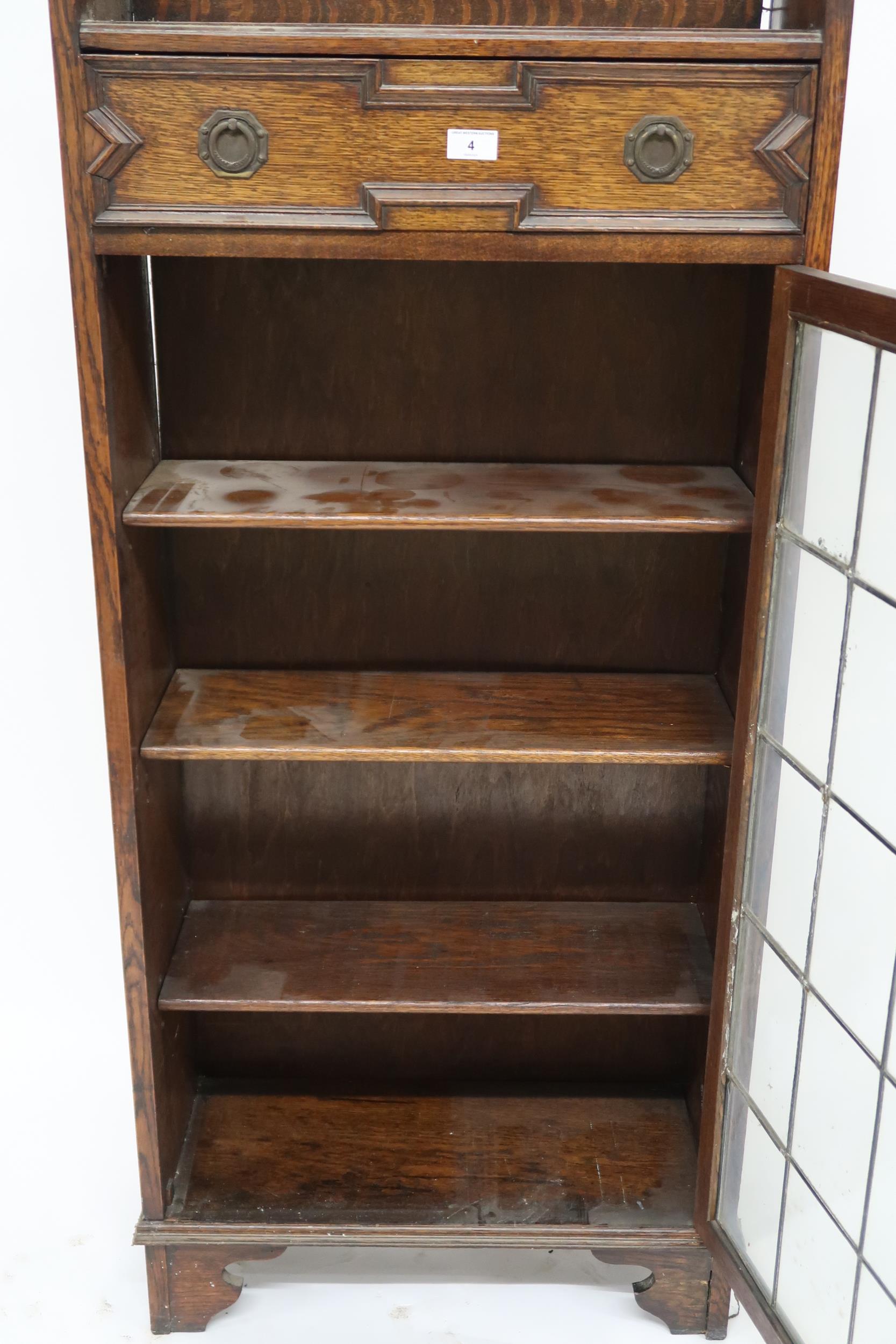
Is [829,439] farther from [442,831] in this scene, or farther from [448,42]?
[442,831]

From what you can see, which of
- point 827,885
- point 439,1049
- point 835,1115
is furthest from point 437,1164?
point 827,885

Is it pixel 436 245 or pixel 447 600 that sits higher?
pixel 436 245

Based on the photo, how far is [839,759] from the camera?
1529 millimetres

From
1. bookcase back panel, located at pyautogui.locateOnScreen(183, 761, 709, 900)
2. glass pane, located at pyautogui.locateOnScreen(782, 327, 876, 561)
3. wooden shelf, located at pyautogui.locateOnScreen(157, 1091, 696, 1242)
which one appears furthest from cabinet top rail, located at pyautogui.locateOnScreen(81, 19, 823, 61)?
wooden shelf, located at pyautogui.locateOnScreen(157, 1091, 696, 1242)

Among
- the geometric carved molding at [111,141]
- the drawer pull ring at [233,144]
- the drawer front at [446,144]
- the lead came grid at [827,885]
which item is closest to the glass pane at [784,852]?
the lead came grid at [827,885]

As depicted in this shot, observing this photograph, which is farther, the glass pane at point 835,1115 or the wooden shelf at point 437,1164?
the wooden shelf at point 437,1164

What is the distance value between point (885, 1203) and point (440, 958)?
0.75m

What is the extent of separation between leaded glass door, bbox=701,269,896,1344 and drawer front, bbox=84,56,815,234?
0.16m

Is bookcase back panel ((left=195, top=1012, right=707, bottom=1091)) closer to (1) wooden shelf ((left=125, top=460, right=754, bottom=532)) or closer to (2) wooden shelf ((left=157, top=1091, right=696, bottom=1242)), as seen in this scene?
(2) wooden shelf ((left=157, top=1091, right=696, bottom=1242))

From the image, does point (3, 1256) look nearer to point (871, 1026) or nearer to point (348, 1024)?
point (348, 1024)

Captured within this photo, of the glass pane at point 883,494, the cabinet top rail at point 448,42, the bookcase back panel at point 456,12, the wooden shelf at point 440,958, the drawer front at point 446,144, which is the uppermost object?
the bookcase back panel at point 456,12

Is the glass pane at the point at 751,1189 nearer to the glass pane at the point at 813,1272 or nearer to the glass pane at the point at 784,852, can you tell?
the glass pane at the point at 813,1272

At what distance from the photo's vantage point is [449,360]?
1.95 metres

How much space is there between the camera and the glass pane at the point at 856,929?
145 centimetres
